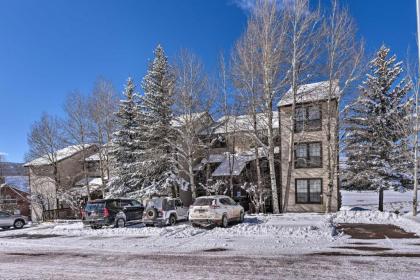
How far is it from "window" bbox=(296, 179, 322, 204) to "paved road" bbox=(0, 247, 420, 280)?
18.7 m

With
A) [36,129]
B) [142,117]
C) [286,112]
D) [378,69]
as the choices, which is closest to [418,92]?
[378,69]

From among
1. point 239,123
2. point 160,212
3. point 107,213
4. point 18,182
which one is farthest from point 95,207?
point 18,182

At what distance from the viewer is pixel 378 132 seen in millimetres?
26000

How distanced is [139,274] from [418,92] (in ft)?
68.6

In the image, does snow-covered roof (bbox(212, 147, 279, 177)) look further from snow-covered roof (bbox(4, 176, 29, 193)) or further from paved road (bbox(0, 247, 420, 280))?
snow-covered roof (bbox(4, 176, 29, 193))

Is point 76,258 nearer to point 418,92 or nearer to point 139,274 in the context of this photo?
point 139,274

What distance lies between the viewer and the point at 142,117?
29031mm

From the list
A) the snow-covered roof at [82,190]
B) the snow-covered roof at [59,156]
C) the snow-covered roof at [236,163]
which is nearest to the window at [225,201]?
the snow-covered roof at [236,163]

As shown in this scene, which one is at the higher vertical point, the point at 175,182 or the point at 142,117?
the point at 142,117

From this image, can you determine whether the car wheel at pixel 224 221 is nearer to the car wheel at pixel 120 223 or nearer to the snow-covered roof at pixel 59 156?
the car wheel at pixel 120 223

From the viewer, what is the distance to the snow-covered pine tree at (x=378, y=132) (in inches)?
1011

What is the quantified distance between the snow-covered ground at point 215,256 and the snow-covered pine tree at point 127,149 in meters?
11.4

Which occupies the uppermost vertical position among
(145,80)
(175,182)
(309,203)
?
(145,80)

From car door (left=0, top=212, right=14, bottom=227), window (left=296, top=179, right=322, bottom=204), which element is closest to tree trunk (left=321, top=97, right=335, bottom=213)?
window (left=296, top=179, right=322, bottom=204)
